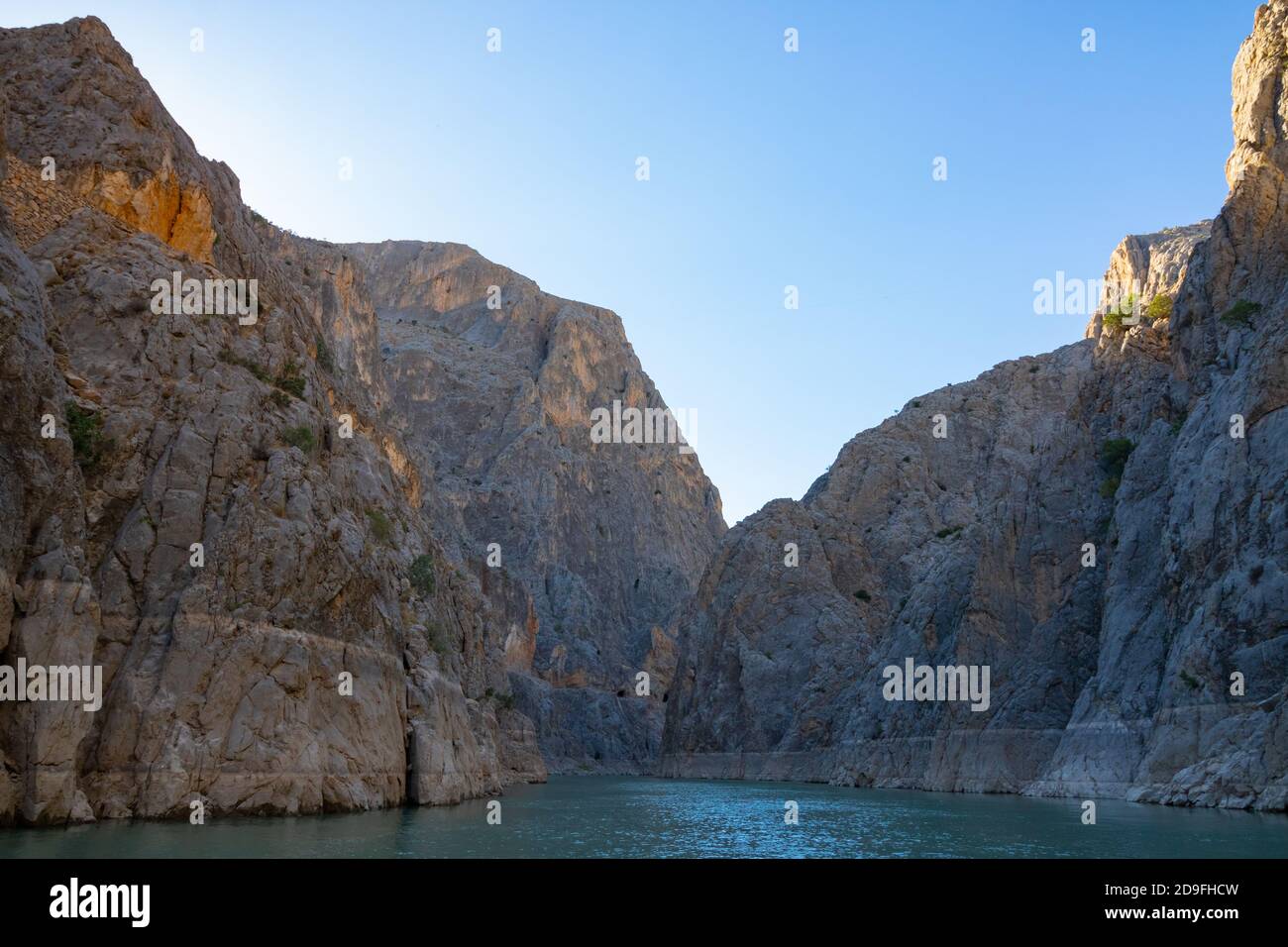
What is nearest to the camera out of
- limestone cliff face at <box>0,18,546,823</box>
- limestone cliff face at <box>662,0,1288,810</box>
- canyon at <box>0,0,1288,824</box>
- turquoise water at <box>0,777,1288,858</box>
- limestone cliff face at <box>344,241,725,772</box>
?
turquoise water at <box>0,777,1288,858</box>

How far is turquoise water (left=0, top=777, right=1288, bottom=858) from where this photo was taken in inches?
1031

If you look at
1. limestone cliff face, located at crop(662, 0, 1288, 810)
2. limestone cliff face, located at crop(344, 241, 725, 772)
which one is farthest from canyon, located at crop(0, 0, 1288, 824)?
limestone cliff face, located at crop(344, 241, 725, 772)

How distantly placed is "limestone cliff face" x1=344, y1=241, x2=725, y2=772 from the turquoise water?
299 ft

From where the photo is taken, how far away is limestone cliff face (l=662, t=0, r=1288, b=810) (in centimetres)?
4619

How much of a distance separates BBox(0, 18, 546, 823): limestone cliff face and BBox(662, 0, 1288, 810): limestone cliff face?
30133 mm

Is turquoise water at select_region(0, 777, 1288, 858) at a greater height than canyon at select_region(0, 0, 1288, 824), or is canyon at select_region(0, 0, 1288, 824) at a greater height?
canyon at select_region(0, 0, 1288, 824)

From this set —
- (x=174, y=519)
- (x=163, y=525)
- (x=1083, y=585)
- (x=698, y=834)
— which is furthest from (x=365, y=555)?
(x=1083, y=585)

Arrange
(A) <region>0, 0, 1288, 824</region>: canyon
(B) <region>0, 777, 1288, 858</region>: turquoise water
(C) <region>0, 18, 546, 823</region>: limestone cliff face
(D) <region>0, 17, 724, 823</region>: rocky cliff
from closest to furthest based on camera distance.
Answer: (B) <region>0, 777, 1288, 858</region>: turquoise water → (C) <region>0, 18, 546, 823</region>: limestone cliff face → (D) <region>0, 17, 724, 823</region>: rocky cliff → (A) <region>0, 0, 1288, 824</region>: canyon

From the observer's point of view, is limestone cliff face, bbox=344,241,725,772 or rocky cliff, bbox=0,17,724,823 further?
limestone cliff face, bbox=344,241,725,772

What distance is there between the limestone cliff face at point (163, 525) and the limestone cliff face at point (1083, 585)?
98.9 ft

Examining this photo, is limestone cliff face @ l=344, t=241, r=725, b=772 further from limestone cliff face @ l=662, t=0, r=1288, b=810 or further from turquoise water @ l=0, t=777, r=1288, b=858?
turquoise water @ l=0, t=777, r=1288, b=858

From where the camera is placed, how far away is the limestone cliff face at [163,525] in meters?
30.7

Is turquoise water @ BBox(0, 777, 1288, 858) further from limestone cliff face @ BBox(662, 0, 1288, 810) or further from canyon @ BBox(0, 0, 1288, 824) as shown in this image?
limestone cliff face @ BBox(662, 0, 1288, 810)
